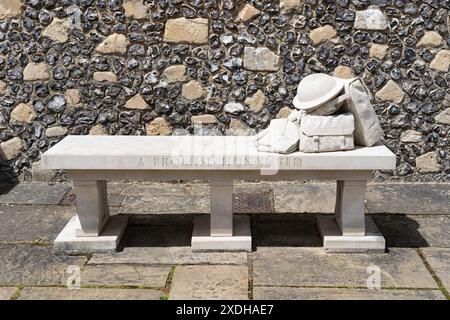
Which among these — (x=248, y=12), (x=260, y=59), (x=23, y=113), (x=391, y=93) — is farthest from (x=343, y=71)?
(x=23, y=113)

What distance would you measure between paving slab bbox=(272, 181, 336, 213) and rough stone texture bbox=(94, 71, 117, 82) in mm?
1841

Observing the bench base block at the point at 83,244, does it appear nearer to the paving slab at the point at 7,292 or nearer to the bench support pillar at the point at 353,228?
the paving slab at the point at 7,292

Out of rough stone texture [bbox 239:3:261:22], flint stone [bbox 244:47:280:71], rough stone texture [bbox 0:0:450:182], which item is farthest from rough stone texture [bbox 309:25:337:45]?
rough stone texture [bbox 239:3:261:22]

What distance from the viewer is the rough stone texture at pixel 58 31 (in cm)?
552

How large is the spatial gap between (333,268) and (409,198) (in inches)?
67.8

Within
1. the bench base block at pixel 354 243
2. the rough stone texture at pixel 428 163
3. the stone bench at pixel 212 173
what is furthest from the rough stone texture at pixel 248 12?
the bench base block at pixel 354 243

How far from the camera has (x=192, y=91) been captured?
563 centimetres

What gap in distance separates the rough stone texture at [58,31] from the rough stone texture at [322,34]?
2277 mm

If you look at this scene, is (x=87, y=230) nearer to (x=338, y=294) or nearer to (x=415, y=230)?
(x=338, y=294)

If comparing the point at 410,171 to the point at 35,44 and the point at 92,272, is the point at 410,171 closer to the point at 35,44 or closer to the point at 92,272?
the point at 92,272

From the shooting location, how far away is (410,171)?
5.80 m

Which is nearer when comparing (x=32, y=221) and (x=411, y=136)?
(x=32, y=221)

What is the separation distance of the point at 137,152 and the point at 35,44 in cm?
218
